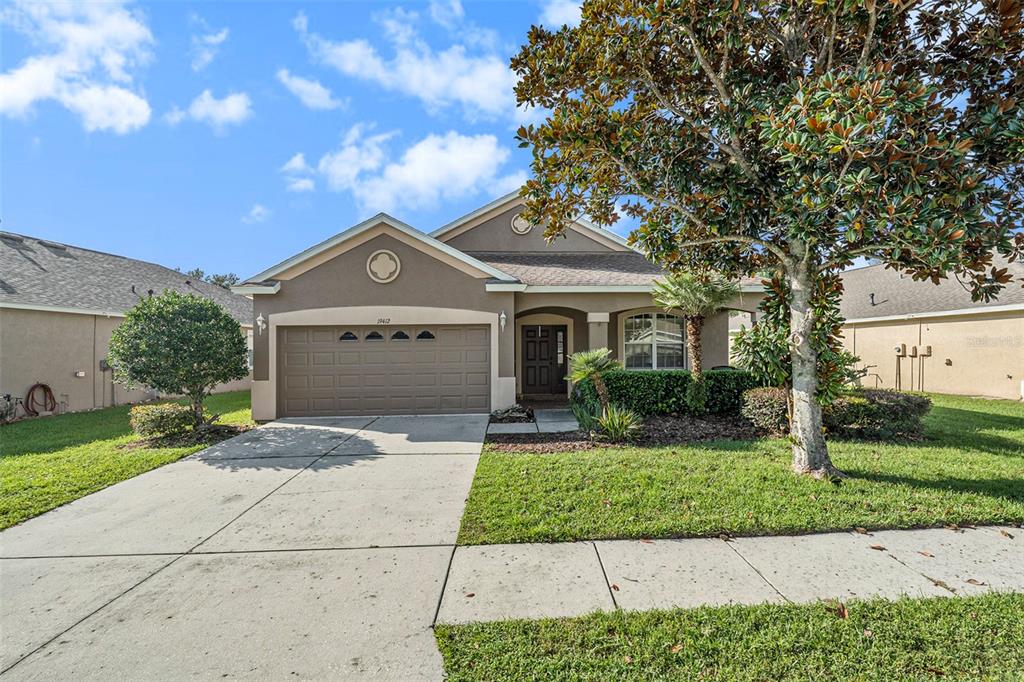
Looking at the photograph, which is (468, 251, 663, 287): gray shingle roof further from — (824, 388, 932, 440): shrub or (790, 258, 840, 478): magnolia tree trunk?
(790, 258, 840, 478): magnolia tree trunk

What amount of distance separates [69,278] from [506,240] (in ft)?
47.3

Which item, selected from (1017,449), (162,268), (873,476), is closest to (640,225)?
(873,476)

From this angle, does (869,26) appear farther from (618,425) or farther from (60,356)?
(60,356)

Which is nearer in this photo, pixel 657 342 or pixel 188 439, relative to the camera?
pixel 188 439

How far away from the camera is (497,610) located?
3.14 metres

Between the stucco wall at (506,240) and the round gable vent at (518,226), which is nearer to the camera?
the round gable vent at (518,226)

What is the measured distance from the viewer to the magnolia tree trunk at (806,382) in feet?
19.0

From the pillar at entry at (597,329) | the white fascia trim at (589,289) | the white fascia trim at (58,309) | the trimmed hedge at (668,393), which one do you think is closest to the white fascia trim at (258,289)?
the white fascia trim at (58,309)

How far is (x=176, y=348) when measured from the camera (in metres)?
8.63

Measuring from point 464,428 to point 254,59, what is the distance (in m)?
8.49

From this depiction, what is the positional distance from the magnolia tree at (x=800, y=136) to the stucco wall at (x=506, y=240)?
297 inches

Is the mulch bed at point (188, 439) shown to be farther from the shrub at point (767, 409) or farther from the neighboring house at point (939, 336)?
the neighboring house at point (939, 336)

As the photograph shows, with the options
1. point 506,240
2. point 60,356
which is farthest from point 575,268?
point 60,356

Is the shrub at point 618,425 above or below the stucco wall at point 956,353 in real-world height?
below
